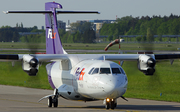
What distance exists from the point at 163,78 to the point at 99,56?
1778 cm

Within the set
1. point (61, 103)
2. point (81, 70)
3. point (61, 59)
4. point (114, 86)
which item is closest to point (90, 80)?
point (81, 70)

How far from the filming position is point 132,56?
20.5m

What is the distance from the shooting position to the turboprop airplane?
1598cm

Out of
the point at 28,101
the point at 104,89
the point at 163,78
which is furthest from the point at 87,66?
the point at 163,78

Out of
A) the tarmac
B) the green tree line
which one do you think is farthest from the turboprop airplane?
the green tree line

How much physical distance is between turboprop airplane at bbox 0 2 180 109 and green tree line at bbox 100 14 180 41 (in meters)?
54.8

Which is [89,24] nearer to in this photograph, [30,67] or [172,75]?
[172,75]

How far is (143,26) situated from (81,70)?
73475mm

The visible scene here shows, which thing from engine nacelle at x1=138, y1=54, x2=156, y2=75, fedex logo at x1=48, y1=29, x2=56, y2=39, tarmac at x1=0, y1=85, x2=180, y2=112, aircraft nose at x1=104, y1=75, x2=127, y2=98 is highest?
fedex logo at x1=48, y1=29, x2=56, y2=39

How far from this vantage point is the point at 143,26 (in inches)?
3516

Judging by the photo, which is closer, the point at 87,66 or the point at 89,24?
the point at 87,66

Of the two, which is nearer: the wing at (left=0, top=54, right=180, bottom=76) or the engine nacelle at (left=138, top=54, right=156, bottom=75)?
the wing at (left=0, top=54, right=180, bottom=76)

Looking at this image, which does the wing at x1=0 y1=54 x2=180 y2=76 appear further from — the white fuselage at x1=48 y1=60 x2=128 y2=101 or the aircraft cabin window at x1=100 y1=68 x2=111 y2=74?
the aircraft cabin window at x1=100 y1=68 x2=111 y2=74

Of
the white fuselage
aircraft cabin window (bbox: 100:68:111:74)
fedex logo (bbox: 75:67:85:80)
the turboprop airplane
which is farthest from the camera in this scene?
fedex logo (bbox: 75:67:85:80)
